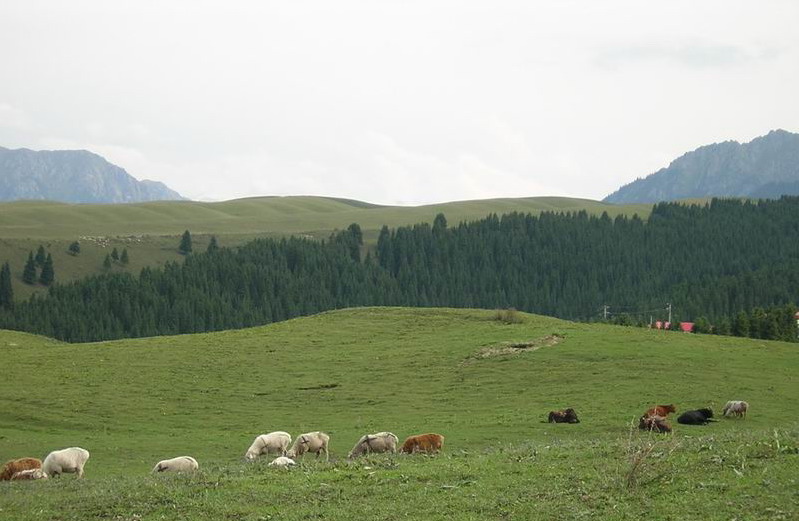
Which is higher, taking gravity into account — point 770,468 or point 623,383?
point 770,468

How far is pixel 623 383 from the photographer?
52.1 m

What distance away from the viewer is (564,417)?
1652 inches

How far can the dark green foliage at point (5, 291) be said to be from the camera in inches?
7362

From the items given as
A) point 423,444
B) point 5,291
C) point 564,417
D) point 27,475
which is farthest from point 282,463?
point 5,291

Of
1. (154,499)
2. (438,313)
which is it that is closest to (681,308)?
(438,313)

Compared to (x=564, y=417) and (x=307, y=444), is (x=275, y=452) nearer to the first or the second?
(x=307, y=444)

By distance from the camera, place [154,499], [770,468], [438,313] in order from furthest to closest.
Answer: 1. [438,313]
2. [154,499]
3. [770,468]

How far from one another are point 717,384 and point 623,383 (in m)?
5.52

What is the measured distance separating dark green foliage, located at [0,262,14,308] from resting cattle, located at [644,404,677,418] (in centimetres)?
17275

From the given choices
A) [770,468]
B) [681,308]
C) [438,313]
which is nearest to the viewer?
[770,468]

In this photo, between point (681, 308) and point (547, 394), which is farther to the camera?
point (681, 308)

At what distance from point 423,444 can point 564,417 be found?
40.1ft

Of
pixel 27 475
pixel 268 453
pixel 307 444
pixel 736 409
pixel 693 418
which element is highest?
pixel 736 409

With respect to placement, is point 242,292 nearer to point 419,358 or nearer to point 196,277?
point 196,277
